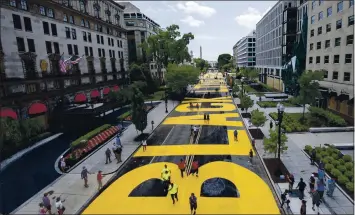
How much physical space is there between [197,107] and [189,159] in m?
24.4

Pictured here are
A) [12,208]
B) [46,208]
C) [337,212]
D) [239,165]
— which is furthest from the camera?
[239,165]

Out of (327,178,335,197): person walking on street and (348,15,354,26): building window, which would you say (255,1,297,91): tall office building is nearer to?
(348,15,354,26): building window

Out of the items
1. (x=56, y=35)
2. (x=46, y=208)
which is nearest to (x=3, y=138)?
(x=46, y=208)

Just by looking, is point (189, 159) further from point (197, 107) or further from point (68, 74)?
point (68, 74)

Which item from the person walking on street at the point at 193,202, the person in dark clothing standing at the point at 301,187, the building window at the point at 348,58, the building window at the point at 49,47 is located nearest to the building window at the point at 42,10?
the building window at the point at 49,47

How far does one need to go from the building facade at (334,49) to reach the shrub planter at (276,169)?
16854mm

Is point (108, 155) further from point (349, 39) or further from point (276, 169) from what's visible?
point (349, 39)

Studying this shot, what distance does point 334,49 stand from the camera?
112 ft

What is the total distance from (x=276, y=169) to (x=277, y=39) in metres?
56.9

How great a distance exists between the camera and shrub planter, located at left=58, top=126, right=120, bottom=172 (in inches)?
867

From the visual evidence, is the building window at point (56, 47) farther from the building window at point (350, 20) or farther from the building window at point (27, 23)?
the building window at point (350, 20)

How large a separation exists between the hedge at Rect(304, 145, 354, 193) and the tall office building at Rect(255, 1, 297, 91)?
44717 millimetres

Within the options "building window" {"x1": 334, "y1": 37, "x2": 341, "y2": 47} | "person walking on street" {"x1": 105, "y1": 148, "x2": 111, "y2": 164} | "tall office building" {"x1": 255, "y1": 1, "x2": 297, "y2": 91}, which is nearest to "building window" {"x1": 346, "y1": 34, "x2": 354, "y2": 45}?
"building window" {"x1": 334, "y1": 37, "x2": 341, "y2": 47}

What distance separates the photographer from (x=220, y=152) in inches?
920
